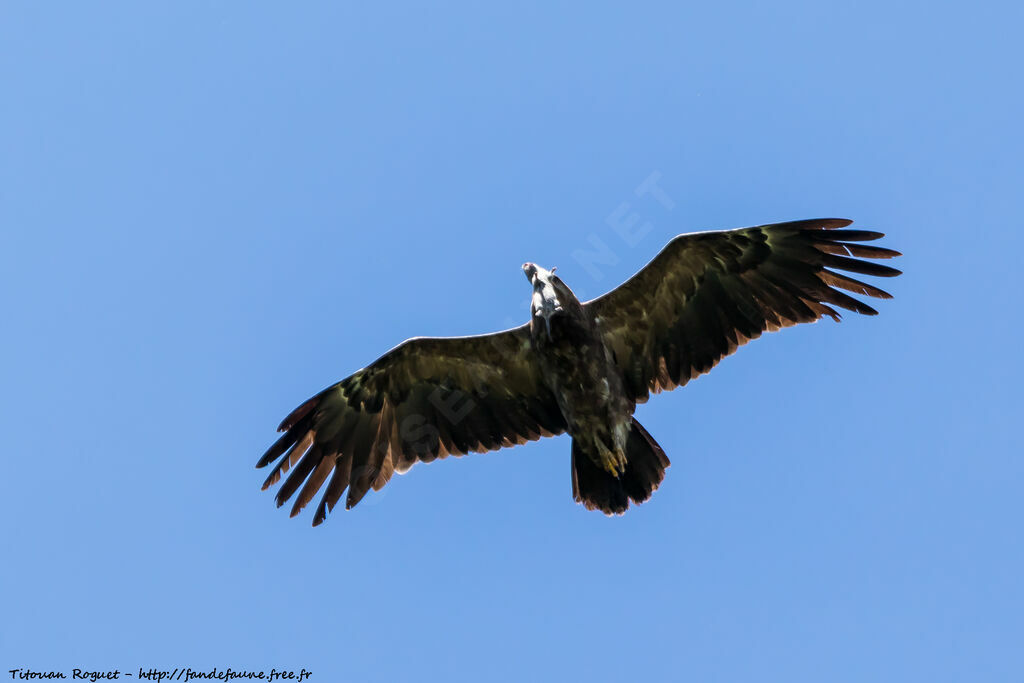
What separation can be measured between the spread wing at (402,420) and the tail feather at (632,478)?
86 centimetres

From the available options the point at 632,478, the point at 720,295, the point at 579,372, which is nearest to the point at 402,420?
the point at 579,372

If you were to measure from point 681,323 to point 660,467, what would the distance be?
1.66 m

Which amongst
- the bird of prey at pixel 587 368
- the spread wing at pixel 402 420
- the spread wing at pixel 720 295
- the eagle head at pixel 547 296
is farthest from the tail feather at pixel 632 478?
the eagle head at pixel 547 296

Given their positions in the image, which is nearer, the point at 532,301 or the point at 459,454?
the point at 532,301

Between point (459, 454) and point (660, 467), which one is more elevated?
point (459, 454)

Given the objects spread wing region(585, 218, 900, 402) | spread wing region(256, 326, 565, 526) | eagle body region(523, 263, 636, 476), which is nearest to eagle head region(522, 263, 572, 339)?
eagle body region(523, 263, 636, 476)

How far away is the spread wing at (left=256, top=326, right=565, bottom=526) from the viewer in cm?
1171

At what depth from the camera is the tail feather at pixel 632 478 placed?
36.6ft

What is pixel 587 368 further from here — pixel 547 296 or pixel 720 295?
pixel 720 295

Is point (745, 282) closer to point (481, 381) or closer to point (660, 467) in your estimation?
point (660, 467)

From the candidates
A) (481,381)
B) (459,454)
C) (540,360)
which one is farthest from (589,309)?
(459,454)

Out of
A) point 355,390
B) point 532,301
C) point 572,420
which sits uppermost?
point 355,390

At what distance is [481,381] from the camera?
11805 millimetres

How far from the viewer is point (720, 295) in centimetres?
1127
